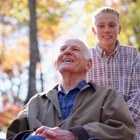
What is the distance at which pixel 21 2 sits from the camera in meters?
8.87

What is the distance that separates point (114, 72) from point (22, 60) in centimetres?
1162

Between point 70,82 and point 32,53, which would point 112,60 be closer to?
point 70,82

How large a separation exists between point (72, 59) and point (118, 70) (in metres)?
0.46

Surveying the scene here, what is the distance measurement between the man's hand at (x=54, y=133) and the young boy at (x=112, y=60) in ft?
2.38

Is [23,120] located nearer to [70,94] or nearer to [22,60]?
[70,94]

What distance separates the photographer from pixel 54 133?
235 cm

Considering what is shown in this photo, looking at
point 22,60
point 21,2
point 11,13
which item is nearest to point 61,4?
point 11,13

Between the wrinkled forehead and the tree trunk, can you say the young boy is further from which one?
the tree trunk

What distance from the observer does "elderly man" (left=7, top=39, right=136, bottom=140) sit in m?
2.46

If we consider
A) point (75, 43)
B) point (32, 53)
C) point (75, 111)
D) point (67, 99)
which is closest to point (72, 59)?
point (75, 43)

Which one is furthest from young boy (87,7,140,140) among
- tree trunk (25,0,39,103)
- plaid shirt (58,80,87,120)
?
tree trunk (25,0,39,103)

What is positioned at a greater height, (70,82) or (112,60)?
(112,60)

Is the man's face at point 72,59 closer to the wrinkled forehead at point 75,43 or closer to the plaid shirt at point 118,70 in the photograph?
the wrinkled forehead at point 75,43

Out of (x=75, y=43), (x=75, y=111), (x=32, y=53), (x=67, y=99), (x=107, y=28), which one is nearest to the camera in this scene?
(x=75, y=111)
